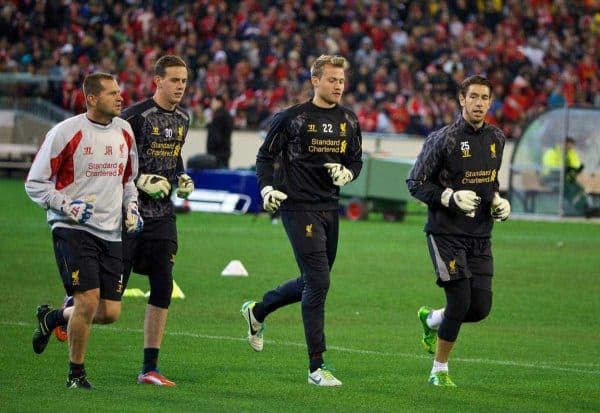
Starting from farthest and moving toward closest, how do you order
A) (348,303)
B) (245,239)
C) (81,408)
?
(245,239) < (348,303) < (81,408)

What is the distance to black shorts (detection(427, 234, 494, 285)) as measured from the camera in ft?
34.2

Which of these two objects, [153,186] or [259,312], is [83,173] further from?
[259,312]

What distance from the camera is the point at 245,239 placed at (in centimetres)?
2386

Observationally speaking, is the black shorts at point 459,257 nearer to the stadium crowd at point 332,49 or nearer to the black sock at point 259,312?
the black sock at point 259,312

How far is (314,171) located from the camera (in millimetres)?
10727

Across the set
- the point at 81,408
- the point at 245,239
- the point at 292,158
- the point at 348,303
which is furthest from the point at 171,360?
the point at 245,239

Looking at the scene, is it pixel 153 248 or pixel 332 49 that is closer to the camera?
pixel 153 248

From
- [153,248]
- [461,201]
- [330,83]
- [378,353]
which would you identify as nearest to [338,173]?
[330,83]

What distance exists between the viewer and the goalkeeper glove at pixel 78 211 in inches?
374

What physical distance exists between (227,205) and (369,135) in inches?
201

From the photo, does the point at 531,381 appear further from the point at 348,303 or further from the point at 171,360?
the point at 348,303

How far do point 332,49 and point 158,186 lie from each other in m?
28.4

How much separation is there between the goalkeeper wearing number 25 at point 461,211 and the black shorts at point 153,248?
1.74m

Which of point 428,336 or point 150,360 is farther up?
point 428,336
